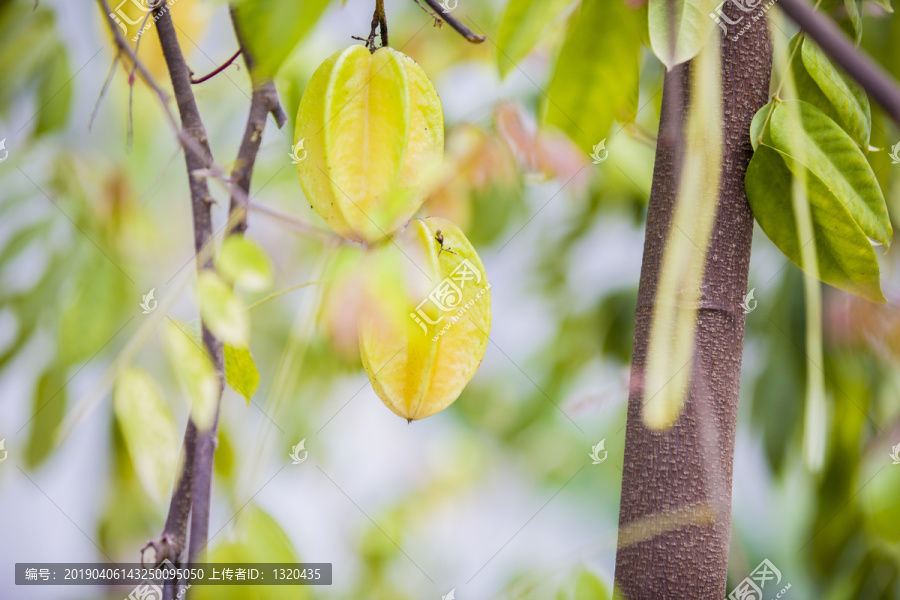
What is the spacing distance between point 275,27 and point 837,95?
0.26 m

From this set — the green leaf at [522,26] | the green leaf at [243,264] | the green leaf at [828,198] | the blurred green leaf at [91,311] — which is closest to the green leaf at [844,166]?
the green leaf at [828,198]

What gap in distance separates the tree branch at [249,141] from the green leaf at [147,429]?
0.24 feet

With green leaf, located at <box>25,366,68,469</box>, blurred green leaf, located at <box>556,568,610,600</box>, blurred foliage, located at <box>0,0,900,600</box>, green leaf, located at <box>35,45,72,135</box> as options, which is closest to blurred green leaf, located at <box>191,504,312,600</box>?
blurred foliage, located at <box>0,0,900,600</box>

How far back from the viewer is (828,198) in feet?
0.98

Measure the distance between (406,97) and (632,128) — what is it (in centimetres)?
23

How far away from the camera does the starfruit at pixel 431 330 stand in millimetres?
297

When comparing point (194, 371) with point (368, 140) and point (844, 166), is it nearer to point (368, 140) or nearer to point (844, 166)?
point (368, 140)

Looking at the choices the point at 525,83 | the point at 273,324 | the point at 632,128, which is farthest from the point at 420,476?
the point at 632,128

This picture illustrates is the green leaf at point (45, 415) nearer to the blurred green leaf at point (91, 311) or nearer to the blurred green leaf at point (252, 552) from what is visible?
the blurred green leaf at point (91, 311)

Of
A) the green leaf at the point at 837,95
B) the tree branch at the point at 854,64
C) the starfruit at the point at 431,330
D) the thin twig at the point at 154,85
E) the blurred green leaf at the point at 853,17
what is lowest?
the tree branch at the point at 854,64

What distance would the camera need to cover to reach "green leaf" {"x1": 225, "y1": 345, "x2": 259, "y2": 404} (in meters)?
0.31

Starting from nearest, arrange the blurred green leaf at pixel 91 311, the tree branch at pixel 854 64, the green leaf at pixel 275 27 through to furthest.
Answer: the tree branch at pixel 854 64, the green leaf at pixel 275 27, the blurred green leaf at pixel 91 311

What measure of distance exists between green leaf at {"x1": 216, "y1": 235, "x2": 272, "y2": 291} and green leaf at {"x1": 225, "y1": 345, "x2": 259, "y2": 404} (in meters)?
0.04

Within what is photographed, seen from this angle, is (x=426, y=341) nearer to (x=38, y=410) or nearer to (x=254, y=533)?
(x=254, y=533)
